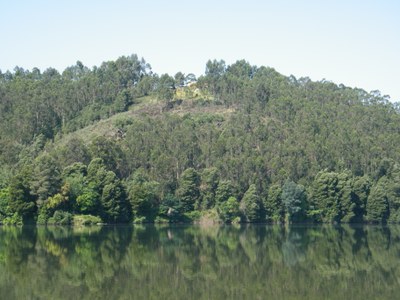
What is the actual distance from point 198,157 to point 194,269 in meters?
102

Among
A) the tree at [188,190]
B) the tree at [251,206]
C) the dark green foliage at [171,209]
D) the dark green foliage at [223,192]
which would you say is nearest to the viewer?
the dark green foliage at [171,209]

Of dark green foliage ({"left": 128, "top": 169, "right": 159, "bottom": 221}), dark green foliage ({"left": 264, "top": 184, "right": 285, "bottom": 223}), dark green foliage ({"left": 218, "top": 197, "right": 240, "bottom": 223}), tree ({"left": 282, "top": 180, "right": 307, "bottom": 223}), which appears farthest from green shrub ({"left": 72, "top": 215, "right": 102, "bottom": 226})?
tree ({"left": 282, "top": 180, "right": 307, "bottom": 223})

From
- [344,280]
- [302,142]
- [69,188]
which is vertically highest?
[302,142]

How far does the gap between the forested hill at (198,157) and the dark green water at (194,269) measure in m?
42.9

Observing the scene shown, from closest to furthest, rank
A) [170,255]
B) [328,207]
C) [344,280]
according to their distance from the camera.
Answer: [344,280]
[170,255]
[328,207]

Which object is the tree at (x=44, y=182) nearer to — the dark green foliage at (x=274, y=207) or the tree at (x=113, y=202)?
the tree at (x=113, y=202)

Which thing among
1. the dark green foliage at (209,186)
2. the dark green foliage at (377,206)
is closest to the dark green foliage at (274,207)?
the dark green foliage at (209,186)

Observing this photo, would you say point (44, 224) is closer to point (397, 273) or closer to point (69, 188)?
point (69, 188)

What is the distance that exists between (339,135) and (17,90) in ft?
317

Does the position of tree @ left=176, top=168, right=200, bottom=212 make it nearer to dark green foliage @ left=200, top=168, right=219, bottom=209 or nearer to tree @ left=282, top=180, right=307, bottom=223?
dark green foliage @ left=200, top=168, right=219, bottom=209

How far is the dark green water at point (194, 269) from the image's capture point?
36719mm

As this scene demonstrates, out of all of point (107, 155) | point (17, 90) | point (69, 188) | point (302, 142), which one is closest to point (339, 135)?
point (302, 142)

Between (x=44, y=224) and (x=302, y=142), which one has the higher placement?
(x=302, y=142)

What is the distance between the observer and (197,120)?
16888 centimetres
